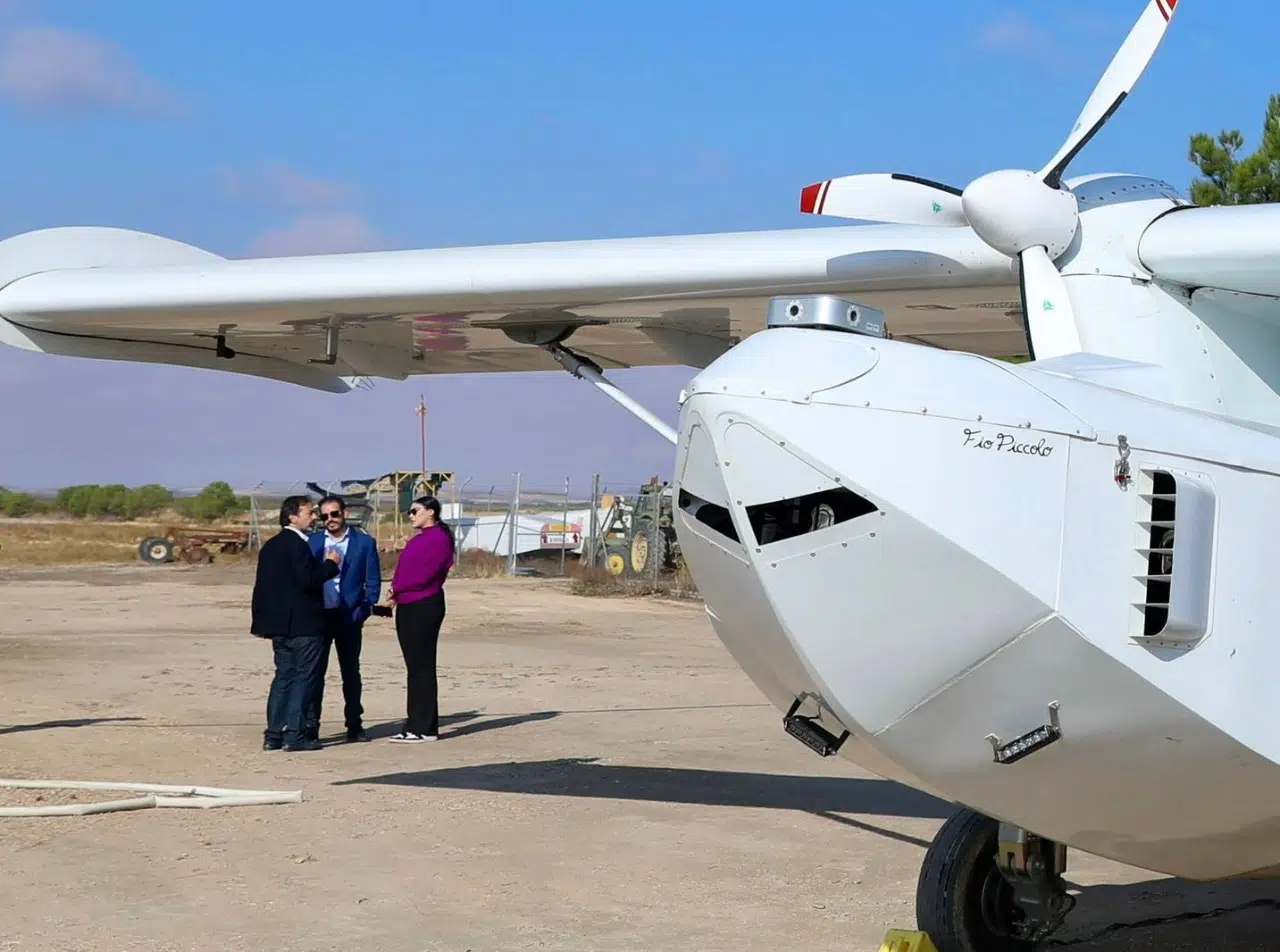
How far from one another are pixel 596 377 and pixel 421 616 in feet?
14.6

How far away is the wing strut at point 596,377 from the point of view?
289 inches

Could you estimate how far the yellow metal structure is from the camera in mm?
5801

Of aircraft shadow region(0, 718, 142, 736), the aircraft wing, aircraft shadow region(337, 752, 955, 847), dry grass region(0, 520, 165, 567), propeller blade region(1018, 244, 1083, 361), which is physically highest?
the aircraft wing

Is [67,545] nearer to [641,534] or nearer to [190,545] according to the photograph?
[190,545]

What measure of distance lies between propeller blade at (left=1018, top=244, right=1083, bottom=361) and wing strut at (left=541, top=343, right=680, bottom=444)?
1.62 meters

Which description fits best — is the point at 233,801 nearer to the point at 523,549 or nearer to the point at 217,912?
the point at 217,912

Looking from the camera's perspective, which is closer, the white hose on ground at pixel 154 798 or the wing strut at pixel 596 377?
the wing strut at pixel 596 377

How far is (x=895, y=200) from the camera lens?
6.66 metres

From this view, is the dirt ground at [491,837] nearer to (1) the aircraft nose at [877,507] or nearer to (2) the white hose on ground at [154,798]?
(2) the white hose on ground at [154,798]

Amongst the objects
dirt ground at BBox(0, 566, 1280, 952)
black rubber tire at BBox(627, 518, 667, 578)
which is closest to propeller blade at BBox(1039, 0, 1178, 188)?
dirt ground at BBox(0, 566, 1280, 952)

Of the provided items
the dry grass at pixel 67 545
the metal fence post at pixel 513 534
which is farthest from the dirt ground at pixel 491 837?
the dry grass at pixel 67 545

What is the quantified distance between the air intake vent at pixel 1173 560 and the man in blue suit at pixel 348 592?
28.2 feet

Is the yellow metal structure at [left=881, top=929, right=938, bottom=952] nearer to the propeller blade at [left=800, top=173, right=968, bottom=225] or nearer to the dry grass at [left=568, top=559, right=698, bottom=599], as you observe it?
the propeller blade at [left=800, top=173, right=968, bottom=225]

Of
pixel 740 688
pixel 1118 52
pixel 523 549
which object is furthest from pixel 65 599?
pixel 1118 52
